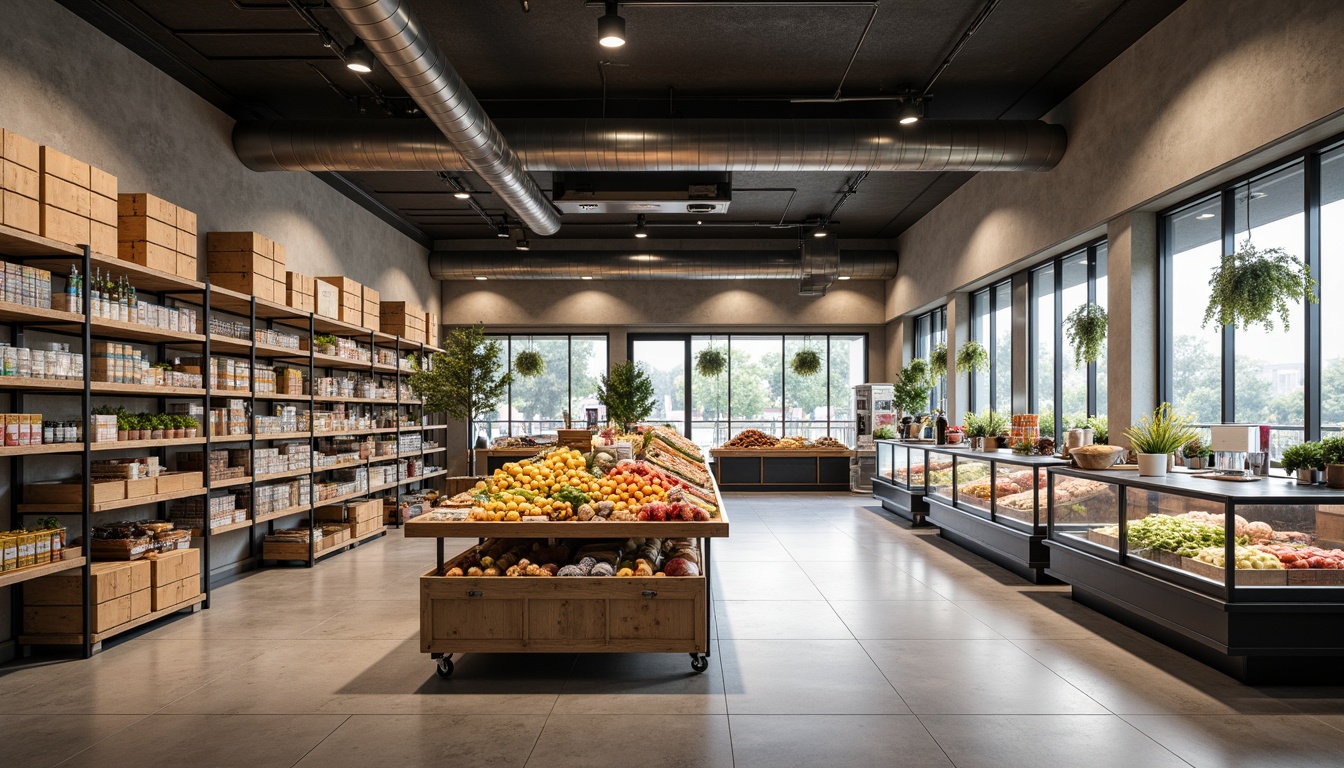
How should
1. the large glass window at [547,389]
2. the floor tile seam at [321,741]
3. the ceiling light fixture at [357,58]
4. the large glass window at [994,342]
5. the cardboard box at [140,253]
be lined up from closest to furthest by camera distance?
the floor tile seam at [321,741], the cardboard box at [140,253], the ceiling light fixture at [357,58], the large glass window at [994,342], the large glass window at [547,389]

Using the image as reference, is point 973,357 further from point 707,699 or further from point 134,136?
point 134,136

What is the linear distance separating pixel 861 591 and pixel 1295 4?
196 inches

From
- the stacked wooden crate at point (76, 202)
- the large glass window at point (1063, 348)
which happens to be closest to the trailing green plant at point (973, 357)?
the large glass window at point (1063, 348)

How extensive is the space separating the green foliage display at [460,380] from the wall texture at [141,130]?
184 cm

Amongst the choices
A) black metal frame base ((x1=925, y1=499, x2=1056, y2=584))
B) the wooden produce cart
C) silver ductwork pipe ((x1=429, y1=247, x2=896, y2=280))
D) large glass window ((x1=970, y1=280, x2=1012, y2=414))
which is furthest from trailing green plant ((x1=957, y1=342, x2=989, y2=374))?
the wooden produce cart

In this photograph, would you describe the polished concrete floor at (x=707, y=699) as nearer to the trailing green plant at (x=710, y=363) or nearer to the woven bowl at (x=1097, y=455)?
the woven bowl at (x=1097, y=455)

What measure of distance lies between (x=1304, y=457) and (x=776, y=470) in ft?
33.6

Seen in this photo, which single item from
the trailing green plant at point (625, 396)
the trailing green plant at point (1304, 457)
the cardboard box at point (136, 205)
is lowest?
the trailing green plant at point (1304, 457)

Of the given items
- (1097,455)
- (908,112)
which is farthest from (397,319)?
(1097,455)

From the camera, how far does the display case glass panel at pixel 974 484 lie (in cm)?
777

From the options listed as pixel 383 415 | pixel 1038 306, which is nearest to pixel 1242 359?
pixel 1038 306

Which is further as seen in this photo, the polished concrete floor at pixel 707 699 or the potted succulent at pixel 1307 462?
the potted succulent at pixel 1307 462

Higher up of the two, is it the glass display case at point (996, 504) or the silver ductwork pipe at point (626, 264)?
the silver ductwork pipe at point (626, 264)

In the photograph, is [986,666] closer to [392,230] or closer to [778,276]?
[778,276]
